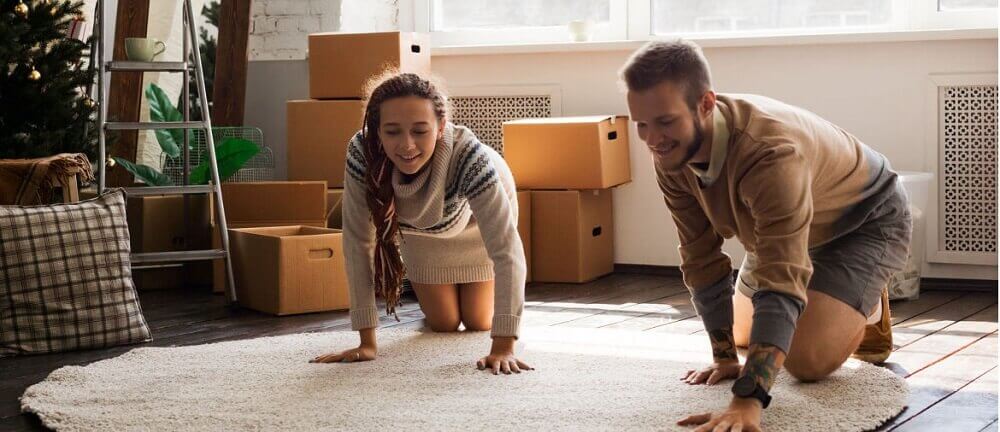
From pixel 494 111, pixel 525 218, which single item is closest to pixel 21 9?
pixel 494 111

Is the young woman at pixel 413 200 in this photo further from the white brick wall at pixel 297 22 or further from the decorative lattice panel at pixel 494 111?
the white brick wall at pixel 297 22

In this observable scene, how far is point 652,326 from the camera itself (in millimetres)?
3252

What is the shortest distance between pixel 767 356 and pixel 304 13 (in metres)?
3.35

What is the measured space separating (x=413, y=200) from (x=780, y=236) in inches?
42.8

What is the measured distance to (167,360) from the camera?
2789 millimetres

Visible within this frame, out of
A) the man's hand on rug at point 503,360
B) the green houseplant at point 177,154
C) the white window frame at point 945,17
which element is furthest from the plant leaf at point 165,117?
the white window frame at point 945,17

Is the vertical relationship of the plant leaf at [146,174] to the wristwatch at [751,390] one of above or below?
above

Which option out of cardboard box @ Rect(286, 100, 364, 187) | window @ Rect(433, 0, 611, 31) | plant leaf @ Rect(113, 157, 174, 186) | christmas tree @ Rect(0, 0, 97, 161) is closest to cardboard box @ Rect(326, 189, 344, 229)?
cardboard box @ Rect(286, 100, 364, 187)

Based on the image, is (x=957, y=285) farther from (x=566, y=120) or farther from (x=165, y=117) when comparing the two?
(x=165, y=117)

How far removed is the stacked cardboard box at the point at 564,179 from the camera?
13.4 ft

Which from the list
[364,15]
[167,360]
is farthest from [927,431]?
[364,15]

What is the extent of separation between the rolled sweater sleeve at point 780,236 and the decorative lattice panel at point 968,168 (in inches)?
82.8

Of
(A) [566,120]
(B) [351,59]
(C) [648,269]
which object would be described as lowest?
(C) [648,269]

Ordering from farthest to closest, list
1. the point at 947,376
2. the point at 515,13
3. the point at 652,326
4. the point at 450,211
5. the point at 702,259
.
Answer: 1. the point at 515,13
2. the point at 652,326
3. the point at 450,211
4. the point at 947,376
5. the point at 702,259
